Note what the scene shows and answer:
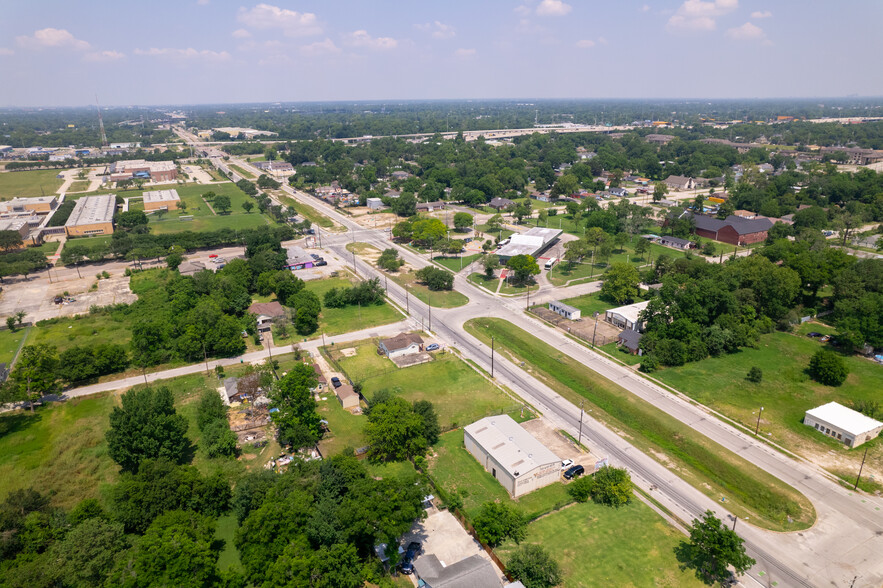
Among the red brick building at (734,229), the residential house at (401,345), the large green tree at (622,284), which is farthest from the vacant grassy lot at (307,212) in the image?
the red brick building at (734,229)

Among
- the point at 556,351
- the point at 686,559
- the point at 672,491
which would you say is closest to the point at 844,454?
the point at 672,491

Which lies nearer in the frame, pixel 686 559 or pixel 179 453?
pixel 686 559

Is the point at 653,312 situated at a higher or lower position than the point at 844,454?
higher

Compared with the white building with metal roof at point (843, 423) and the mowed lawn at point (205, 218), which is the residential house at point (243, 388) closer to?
the white building with metal roof at point (843, 423)

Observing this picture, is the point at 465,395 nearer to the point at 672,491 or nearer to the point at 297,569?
the point at 672,491

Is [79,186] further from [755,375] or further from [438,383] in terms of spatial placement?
[755,375]

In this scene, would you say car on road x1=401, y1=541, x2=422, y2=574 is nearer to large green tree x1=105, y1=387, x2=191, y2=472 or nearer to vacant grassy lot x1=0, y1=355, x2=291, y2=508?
vacant grassy lot x1=0, y1=355, x2=291, y2=508
